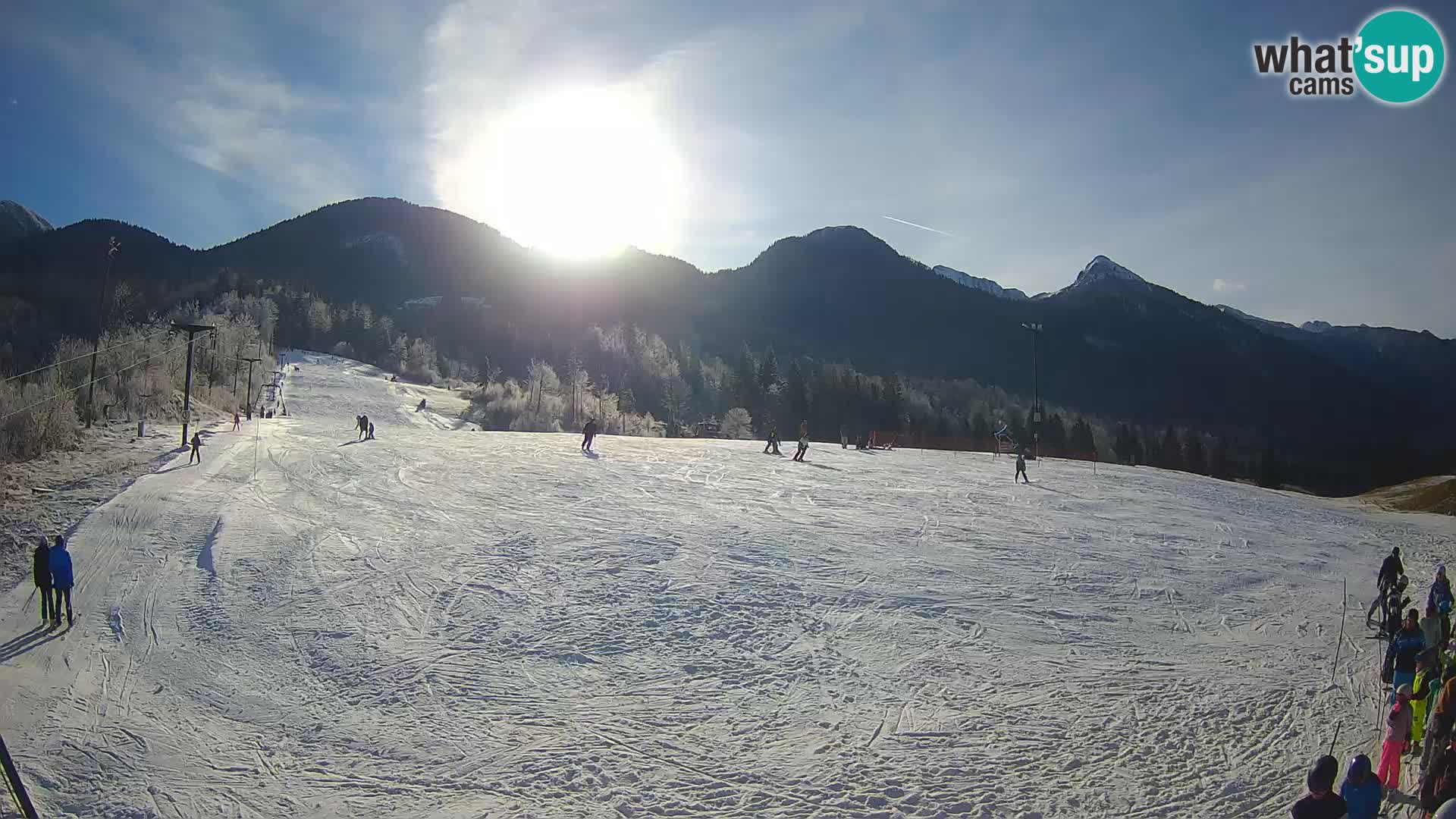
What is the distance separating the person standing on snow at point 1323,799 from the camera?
588 centimetres

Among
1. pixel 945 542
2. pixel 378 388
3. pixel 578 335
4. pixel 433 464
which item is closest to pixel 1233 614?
pixel 945 542

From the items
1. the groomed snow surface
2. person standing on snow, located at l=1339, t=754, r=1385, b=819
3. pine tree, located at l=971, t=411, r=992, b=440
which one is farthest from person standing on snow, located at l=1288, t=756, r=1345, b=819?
pine tree, located at l=971, t=411, r=992, b=440

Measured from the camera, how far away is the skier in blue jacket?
12070mm

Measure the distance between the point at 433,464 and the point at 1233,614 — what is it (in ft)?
81.2

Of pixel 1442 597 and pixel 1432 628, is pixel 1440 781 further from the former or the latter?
pixel 1442 597

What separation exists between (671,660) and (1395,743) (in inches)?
335

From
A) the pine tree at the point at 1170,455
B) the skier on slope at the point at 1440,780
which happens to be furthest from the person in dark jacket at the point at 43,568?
the pine tree at the point at 1170,455

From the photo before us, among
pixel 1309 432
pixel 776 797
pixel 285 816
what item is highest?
pixel 1309 432

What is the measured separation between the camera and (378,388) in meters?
78.8

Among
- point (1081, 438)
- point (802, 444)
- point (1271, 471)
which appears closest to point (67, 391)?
point (802, 444)

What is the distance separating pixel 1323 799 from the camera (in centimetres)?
593

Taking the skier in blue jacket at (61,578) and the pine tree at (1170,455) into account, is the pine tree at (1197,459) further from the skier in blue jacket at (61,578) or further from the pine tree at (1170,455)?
the skier in blue jacket at (61,578)

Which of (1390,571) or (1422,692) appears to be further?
(1390,571)

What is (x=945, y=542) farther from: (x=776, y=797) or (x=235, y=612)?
(x=235, y=612)
